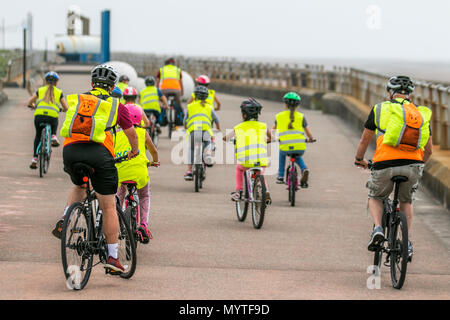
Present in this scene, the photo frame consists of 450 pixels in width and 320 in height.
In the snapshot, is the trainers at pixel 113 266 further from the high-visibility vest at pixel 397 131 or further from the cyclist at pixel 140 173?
the high-visibility vest at pixel 397 131

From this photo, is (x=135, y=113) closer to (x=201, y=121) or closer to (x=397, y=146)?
(x=397, y=146)

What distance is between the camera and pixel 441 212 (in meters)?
13.5

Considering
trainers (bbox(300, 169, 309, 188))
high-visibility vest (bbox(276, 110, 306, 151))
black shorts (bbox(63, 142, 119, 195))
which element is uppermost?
black shorts (bbox(63, 142, 119, 195))

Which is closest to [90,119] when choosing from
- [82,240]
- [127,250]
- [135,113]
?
[82,240]

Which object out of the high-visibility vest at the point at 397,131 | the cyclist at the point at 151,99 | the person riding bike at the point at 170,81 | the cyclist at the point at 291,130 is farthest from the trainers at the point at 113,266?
the person riding bike at the point at 170,81

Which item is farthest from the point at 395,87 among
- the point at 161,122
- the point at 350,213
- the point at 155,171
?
the point at 161,122

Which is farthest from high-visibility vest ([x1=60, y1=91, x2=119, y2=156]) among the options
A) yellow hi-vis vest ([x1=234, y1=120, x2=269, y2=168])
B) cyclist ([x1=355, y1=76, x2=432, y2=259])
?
yellow hi-vis vest ([x1=234, y1=120, x2=269, y2=168])

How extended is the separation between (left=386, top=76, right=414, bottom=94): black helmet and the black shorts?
2.43m

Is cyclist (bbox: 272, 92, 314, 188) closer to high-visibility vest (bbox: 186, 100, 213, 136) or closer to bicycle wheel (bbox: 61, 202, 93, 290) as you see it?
high-visibility vest (bbox: 186, 100, 213, 136)

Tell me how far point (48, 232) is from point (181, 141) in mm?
12368

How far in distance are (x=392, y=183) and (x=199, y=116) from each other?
6.75m

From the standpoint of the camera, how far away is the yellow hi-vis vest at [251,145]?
39.4 feet

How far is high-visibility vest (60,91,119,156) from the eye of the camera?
7805 mm

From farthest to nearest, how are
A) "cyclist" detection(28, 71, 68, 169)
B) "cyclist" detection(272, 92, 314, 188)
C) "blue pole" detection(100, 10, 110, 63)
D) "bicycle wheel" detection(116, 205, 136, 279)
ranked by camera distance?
"blue pole" detection(100, 10, 110, 63)
"cyclist" detection(28, 71, 68, 169)
"cyclist" detection(272, 92, 314, 188)
"bicycle wheel" detection(116, 205, 136, 279)
